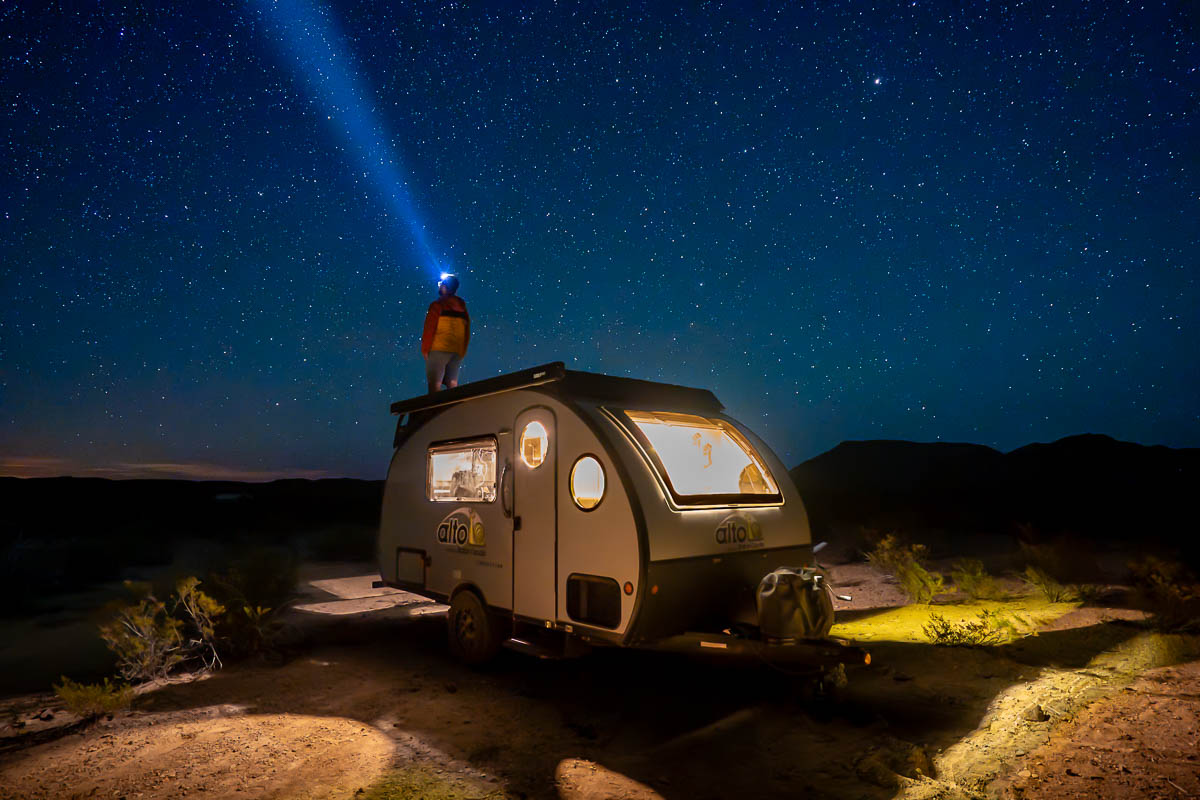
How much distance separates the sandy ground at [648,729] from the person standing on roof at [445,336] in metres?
3.55

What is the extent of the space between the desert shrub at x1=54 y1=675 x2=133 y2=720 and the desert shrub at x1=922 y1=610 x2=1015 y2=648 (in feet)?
25.9

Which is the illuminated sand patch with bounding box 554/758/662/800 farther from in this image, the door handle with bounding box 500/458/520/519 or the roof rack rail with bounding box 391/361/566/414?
the roof rack rail with bounding box 391/361/566/414

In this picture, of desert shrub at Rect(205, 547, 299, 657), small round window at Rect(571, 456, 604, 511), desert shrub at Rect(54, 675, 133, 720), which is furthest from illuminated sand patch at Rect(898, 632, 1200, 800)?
desert shrub at Rect(205, 547, 299, 657)

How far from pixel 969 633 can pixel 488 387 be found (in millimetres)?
6045

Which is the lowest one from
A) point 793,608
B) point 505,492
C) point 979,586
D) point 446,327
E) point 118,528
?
point 979,586

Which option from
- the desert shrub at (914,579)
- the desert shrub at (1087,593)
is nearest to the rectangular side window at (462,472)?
the desert shrub at (914,579)

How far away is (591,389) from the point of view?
586cm

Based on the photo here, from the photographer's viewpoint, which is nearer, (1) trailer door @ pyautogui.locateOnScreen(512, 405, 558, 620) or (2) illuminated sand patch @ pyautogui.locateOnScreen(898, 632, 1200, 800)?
(2) illuminated sand patch @ pyautogui.locateOnScreen(898, 632, 1200, 800)

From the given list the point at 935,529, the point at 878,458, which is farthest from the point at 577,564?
the point at 878,458

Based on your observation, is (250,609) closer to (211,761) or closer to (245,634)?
(245,634)

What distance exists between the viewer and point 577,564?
533cm

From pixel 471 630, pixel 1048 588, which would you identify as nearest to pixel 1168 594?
pixel 1048 588

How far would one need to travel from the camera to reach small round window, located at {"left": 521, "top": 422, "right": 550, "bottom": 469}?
5.89 meters

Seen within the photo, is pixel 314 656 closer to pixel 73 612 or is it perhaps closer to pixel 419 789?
pixel 419 789
